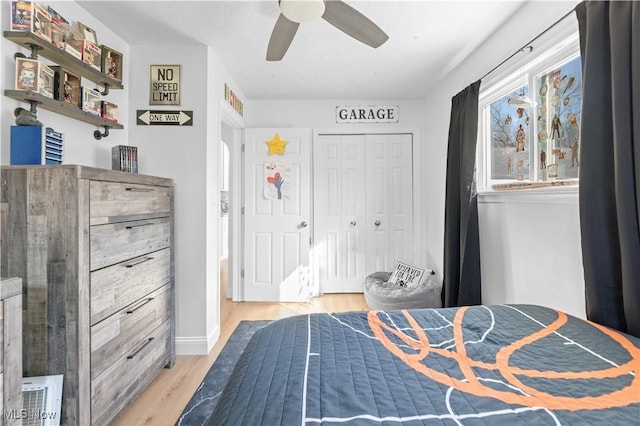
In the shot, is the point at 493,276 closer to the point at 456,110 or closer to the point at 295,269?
the point at 456,110

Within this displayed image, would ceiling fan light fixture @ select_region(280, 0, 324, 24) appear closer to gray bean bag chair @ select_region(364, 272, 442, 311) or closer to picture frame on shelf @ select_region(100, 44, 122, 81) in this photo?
picture frame on shelf @ select_region(100, 44, 122, 81)

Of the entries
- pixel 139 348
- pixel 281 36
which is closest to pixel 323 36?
pixel 281 36

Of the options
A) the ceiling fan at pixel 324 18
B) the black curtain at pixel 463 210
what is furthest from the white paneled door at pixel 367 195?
the ceiling fan at pixel 324 18

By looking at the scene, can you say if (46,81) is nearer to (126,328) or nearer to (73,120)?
(73,120)

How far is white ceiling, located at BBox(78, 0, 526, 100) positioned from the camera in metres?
2.12

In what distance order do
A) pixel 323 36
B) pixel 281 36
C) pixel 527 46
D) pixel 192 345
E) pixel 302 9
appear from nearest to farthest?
pixel 302 9, pixel 281 36, pixel 527 46, pixel 323 36, pixel 192 345

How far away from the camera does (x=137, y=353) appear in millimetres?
1925

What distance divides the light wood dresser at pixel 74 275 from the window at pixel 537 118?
2366 mm

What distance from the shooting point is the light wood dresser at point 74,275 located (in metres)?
1.43

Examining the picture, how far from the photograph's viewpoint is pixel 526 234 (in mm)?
2113

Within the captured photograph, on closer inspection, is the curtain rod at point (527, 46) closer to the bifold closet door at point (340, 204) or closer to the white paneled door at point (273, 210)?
the bifold closet door at point (340, 204)

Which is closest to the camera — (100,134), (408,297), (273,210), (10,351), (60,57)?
(10,351)

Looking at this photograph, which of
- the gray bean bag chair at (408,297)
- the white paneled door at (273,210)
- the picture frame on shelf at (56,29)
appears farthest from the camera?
the white paneled door at (273,210)

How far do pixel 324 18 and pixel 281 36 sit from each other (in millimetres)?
326
